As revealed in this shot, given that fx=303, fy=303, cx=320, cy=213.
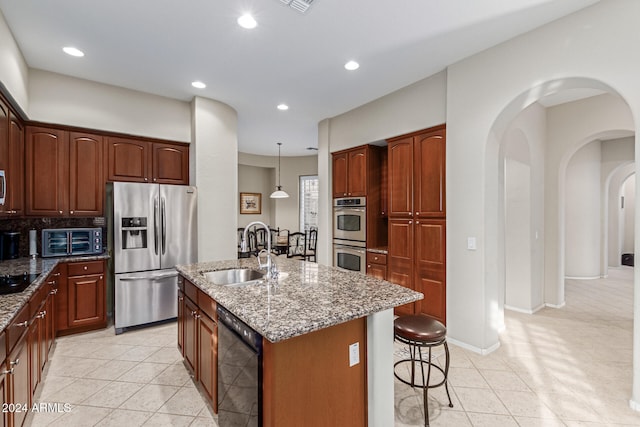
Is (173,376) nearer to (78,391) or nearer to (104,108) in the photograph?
(78,391)

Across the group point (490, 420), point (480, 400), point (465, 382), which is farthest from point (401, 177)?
point (490, 420)

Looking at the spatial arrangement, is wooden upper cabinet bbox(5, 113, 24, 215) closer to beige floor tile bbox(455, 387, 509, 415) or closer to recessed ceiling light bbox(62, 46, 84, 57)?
recessed ceiling light bbox(62, 46, 84, 57)

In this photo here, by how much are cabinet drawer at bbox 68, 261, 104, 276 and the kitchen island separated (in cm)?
235

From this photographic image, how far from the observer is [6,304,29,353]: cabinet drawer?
153cm

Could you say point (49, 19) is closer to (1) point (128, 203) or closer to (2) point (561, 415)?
(1) point (128, 203)

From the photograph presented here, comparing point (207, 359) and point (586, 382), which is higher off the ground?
point (207, 359)

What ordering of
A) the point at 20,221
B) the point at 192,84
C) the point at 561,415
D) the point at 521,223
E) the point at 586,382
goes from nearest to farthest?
the point at 561,415
the point at 586,382
the point at 20,221
the point at 192,84
the point at 521,223

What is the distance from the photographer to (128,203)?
3490 mm

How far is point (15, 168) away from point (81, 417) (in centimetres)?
246

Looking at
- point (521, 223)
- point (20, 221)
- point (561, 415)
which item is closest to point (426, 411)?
point (561, 415)

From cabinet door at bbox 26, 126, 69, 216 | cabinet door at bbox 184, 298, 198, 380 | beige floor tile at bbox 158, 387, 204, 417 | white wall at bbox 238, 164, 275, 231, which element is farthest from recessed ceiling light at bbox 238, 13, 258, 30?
white wall at bbox 238, 164, 275, 231

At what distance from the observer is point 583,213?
585 cm

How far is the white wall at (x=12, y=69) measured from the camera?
8.03ft

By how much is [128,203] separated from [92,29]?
1731 mm
